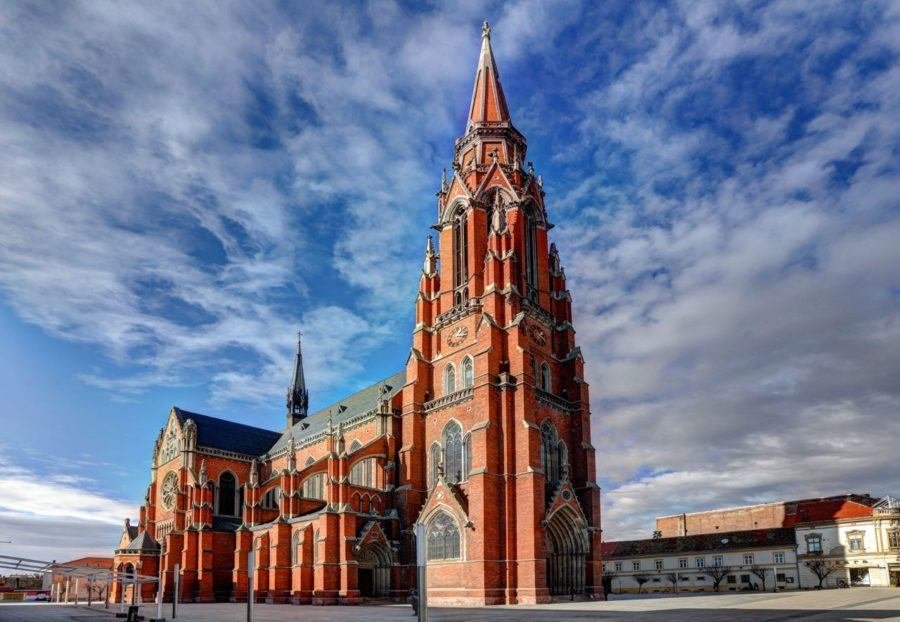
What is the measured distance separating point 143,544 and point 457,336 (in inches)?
1400

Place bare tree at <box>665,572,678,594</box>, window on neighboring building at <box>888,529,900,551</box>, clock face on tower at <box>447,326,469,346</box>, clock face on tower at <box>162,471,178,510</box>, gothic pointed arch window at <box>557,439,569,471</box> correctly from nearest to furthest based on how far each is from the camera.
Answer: gothic pointed arch window at <box>557,439,569,471</box>
clock face on tower at <box>447,326,469,346</box>
window on neighboring building at <box>888,529,900,551</box>
clock face on tower at <box>162,471,178,510</box>
bare tree at <box>665,572,678,594</box>

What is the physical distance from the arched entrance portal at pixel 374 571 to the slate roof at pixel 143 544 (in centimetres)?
2566

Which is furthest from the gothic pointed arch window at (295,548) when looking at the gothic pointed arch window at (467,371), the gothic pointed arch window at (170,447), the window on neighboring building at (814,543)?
the window on neighboring building at (814,543)

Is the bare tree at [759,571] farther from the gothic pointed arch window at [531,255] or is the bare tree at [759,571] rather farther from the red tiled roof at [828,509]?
the gothic pointed arch window at [531,255]

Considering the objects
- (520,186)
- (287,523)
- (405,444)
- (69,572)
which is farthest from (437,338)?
(69,572)

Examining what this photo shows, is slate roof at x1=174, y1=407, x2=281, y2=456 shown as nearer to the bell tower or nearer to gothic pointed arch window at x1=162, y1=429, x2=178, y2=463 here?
gothic pointed arch window at x1=162, y1=429, x2=178, y2=463

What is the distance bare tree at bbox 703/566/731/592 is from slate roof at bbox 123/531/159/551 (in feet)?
184

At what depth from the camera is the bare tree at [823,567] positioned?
66812mm

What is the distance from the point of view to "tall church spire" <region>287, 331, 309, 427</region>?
278 ft

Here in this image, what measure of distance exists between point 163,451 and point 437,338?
3612 centimetres

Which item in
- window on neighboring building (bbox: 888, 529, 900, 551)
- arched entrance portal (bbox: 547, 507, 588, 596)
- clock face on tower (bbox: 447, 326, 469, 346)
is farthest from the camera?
window on neighboring building (bbox: 888, 529, 900, 551)

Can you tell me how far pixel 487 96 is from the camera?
193ft

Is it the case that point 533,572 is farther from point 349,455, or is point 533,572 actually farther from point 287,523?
point 287,523

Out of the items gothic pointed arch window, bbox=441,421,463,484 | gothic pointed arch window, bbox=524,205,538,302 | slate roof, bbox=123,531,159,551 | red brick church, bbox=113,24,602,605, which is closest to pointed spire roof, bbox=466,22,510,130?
red brick church, bbox=113,24,602,605
